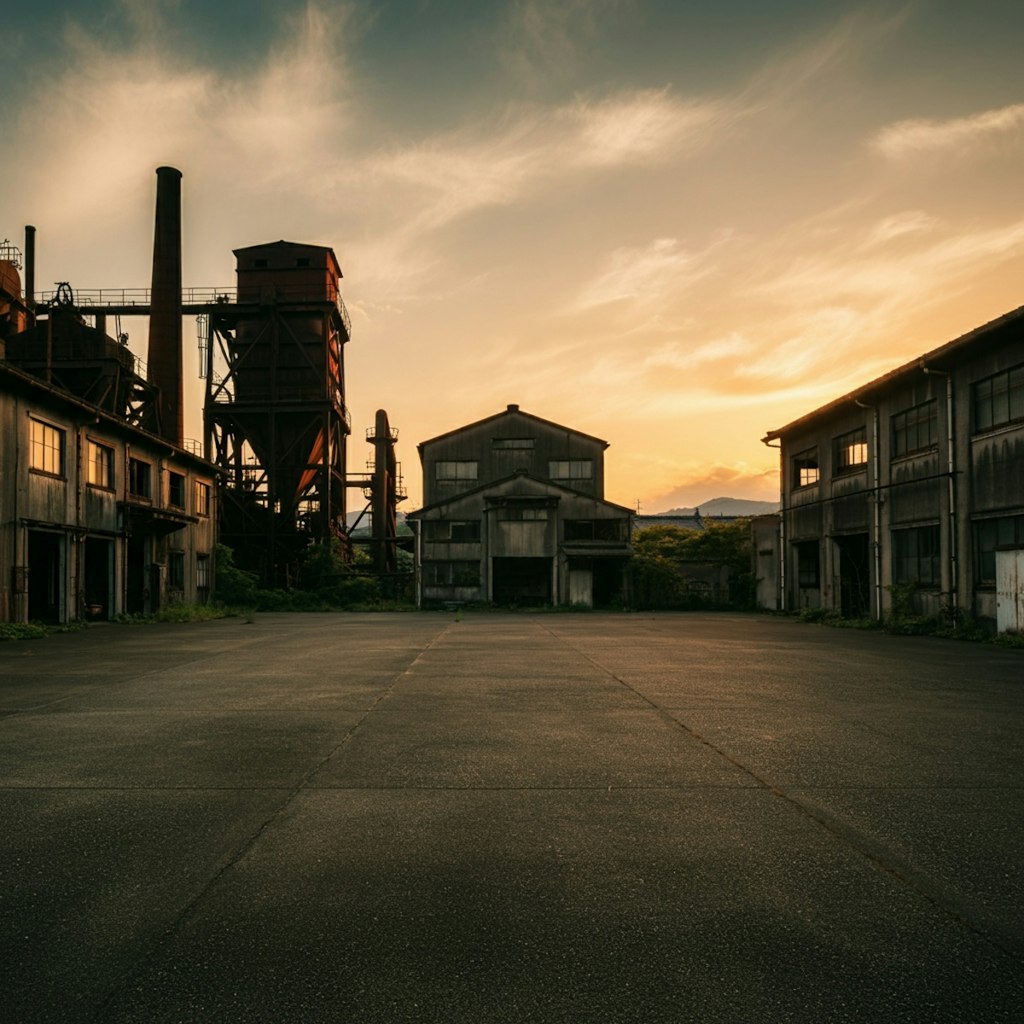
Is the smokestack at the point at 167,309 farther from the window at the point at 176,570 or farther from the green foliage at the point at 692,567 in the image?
the green foliage at the point at 692,567

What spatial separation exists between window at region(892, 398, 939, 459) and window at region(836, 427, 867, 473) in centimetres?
196

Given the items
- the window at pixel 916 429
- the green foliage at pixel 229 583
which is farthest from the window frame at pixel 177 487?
the window at pixel 916 429

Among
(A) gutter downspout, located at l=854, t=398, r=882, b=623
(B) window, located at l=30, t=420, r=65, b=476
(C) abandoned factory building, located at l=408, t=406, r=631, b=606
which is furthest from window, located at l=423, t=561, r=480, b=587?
(A) gutter downspout, located at l=854, t=398, r=882, b=623

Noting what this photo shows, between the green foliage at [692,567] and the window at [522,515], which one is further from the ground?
the window at [522,515]

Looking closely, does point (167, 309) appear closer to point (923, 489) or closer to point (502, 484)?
point (502, 484)

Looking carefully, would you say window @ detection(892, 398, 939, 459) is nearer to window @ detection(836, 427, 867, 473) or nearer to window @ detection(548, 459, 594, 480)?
window @ detection(836, 427, 867, 473)

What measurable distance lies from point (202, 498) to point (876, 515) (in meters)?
25.1

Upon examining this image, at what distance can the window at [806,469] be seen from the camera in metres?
29.0

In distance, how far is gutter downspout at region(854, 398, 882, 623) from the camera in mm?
23109

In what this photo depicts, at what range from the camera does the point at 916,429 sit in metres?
21.8

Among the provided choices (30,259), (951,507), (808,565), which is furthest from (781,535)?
(30,259)

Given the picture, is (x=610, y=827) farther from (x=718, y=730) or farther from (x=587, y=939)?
(x=718, y=730)

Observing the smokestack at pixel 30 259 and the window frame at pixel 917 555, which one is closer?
the window frame at pixel 917 555

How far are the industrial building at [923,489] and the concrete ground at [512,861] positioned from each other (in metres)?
11.2
